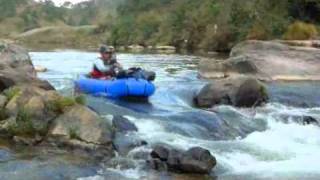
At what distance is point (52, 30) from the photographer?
86.6m

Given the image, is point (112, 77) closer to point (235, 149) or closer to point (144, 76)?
point (144, 76)

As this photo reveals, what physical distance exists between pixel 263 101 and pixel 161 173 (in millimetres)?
7360

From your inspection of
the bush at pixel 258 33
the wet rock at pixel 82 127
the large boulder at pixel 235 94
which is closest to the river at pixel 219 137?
the large boulder at pixel 235 94

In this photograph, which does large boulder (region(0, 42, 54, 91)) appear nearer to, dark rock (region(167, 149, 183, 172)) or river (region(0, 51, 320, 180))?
river (region(0, 51, 320, 180))

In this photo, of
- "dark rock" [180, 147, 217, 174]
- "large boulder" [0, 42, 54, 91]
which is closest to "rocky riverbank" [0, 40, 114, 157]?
"dark rock" [180, 147, 217, 174]

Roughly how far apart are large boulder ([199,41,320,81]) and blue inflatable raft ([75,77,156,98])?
6.36 m

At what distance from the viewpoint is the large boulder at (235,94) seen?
1586cm

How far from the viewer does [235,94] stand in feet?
52.1

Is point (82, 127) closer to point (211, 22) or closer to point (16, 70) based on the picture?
point (16, 70)

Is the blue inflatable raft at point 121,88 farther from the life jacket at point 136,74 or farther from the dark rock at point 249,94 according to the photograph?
the dark rock at point 249,94

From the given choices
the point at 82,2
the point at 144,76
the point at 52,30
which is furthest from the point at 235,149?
the point at 82,2

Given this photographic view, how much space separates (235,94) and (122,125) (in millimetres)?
4599

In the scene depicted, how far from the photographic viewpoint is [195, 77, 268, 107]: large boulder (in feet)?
52.0

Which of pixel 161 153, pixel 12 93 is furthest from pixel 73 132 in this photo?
pixel 12 93
